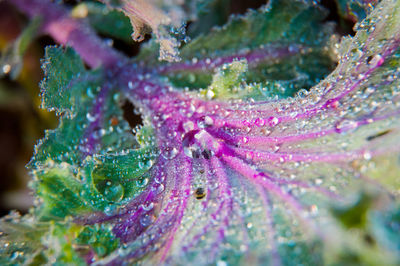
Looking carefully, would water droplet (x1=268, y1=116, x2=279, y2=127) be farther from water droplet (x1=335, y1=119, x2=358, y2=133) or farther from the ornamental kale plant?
water droplet (x1=335, y1=119, x2=358, y2=133)

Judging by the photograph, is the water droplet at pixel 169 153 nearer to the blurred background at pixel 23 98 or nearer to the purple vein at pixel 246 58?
the purple vein at pixel 246 58

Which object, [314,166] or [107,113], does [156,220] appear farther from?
[107,113]

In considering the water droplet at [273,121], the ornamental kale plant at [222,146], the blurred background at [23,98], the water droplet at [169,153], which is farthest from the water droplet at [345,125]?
the blurred background at [23,98]

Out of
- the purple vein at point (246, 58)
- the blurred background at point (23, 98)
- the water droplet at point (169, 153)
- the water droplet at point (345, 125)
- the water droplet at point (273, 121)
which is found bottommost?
the water droplet at point (345, 125)

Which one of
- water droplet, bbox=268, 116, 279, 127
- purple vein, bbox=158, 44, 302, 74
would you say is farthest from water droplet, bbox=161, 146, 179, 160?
purple vein, bbox=158, 44, 302, 74

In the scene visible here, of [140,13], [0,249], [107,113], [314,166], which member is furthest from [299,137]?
[0,249]

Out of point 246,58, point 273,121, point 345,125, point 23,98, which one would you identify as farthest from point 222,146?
point 23,98
